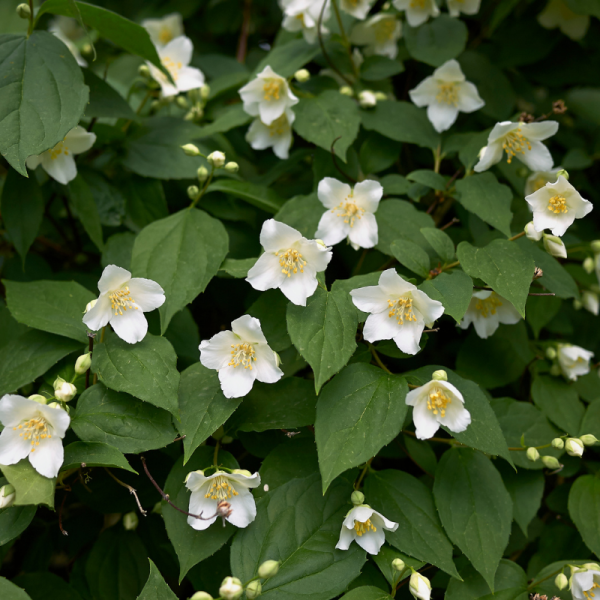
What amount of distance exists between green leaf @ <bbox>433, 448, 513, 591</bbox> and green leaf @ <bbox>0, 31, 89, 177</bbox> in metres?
1.34

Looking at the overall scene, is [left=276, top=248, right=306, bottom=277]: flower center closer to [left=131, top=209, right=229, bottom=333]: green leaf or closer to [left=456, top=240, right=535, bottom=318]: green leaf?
[left=131, top=209, right=229, bottom=333]: green leaf

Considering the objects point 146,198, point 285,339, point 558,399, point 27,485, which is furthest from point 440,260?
point 27,485

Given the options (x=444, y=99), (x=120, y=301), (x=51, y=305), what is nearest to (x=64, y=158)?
(x=51, y=305)

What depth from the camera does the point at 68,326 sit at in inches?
56.1

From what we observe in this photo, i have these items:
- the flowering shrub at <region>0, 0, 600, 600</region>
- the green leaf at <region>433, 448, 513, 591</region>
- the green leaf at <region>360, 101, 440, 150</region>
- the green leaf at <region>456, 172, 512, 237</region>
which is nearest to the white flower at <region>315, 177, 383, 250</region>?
the flowering shrub at <region>0, 0, 600, 600</region>

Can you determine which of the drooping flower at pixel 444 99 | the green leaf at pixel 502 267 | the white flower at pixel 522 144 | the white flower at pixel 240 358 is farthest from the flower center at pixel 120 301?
the drooping flower at pixel 444 99

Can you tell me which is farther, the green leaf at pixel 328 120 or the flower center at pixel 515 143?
the green leaf at pixel 328 120

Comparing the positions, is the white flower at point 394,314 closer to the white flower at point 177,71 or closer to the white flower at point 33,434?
the white flower at point 33,434

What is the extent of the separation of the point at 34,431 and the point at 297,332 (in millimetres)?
653

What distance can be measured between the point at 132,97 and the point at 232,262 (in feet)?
3.93

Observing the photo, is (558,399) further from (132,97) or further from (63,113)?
(132,97)

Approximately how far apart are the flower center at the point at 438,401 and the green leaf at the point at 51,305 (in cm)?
91

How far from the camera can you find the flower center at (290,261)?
1335mm

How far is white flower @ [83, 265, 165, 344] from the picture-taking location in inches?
52.6
